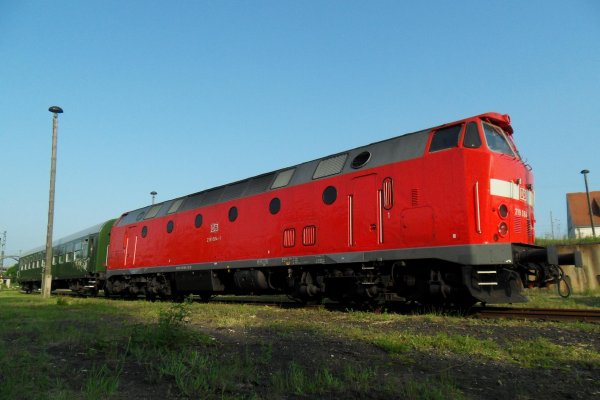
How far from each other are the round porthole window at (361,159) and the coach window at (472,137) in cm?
236

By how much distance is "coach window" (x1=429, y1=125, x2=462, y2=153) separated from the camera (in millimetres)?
8766

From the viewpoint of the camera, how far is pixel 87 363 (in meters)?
5.03

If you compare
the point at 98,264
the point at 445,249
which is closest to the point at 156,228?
the point at 98,264

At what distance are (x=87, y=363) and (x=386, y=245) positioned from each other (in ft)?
20.2

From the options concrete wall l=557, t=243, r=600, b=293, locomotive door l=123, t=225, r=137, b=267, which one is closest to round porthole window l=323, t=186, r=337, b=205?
locomotive door l=123, t=225, r=137, b=267

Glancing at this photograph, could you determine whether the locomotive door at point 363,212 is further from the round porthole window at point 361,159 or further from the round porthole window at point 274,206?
the round porthole window at point 274,206

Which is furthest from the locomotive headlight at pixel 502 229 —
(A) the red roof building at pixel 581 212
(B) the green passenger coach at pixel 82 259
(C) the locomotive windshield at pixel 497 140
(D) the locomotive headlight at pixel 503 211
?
(A) the red roof building at pixel 581 212

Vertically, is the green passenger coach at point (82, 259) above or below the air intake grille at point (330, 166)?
below

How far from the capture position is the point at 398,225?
30.2 feet

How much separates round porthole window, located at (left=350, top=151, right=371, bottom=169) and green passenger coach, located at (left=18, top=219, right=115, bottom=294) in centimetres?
1584

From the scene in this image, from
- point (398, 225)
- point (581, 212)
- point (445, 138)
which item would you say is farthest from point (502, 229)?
point (581, 212)

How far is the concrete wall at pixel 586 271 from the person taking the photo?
1853cm

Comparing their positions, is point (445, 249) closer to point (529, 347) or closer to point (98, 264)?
point (529, 347)

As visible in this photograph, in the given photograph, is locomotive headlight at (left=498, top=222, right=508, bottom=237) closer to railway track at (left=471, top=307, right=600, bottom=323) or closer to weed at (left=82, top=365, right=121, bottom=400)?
railway track at (left=471, top=307, right=600, bottom=323)
